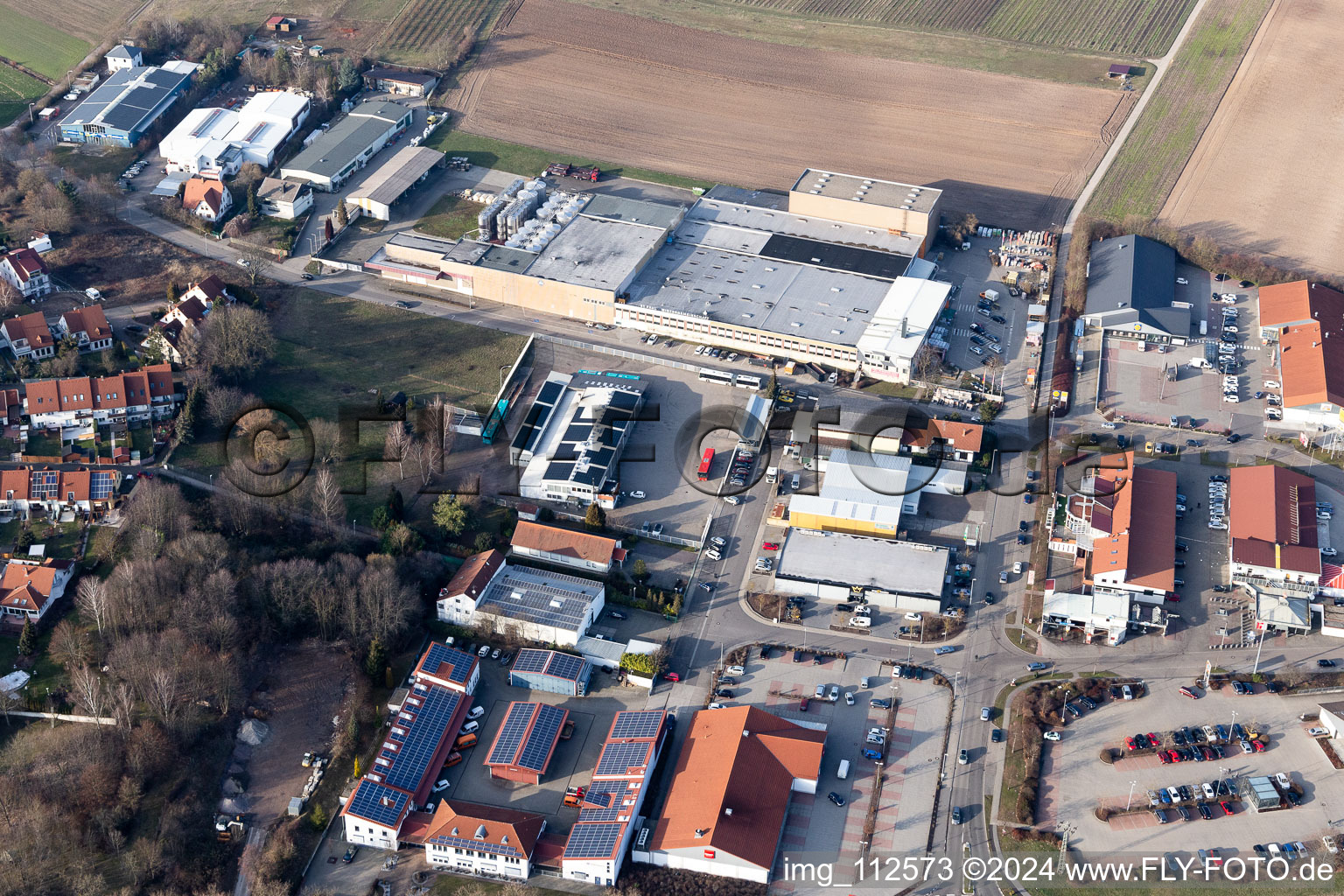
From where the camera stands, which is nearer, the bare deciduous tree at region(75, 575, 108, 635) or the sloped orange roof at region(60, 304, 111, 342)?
the bare deciduous tree at region(75, 575, 108, 635)

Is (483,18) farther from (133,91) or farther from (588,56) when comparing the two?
(133,91)

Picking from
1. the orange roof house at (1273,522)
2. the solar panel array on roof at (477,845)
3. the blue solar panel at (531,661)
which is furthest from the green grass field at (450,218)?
the orange roof house at (1273,522)

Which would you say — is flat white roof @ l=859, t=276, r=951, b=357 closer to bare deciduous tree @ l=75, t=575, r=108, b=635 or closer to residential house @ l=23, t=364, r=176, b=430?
residential house @ l=23, t=364, r=176, b=430

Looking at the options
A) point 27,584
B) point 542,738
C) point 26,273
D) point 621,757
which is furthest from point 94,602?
point 26,273

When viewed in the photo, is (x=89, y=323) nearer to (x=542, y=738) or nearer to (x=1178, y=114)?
(x=542, y=738)

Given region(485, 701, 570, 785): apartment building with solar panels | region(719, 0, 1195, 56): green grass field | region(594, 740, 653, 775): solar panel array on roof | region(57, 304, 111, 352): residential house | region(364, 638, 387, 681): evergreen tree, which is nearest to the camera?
region(594, 740, 653, 775): solar panel array on roof

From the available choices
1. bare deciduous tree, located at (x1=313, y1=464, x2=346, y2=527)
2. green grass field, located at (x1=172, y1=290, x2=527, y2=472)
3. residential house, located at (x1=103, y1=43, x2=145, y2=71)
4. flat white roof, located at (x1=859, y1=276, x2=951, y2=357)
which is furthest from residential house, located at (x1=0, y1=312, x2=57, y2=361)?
flat white roof, located at (x1=859, y1=276, x2=951, y2=357)
